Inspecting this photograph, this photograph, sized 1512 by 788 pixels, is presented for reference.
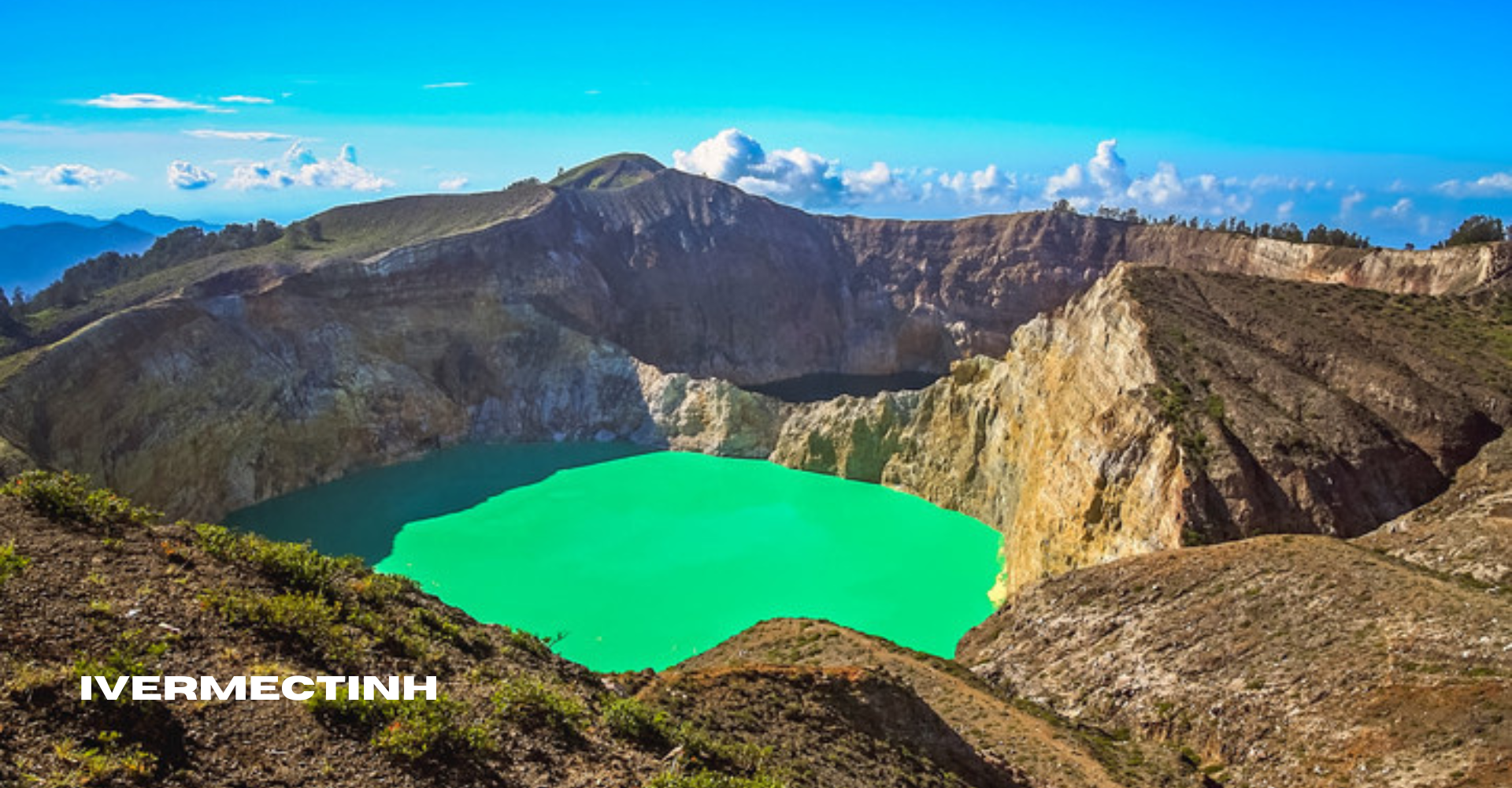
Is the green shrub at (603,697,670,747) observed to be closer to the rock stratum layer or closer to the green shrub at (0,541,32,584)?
the green shrub at (0,541,32,584)

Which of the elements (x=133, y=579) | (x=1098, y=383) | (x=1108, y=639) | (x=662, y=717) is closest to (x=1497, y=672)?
(x=1108, y=639)

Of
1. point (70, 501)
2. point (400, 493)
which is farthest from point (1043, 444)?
point (70, 501)

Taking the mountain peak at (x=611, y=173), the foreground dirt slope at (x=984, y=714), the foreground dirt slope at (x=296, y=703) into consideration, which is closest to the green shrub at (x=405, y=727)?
the foreground dirt slope at (x=296, y=703)

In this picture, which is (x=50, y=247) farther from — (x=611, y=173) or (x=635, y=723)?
(x=635, y=723)

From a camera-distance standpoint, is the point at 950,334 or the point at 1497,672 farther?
the point at 950,334

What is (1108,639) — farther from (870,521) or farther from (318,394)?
(318,394)
